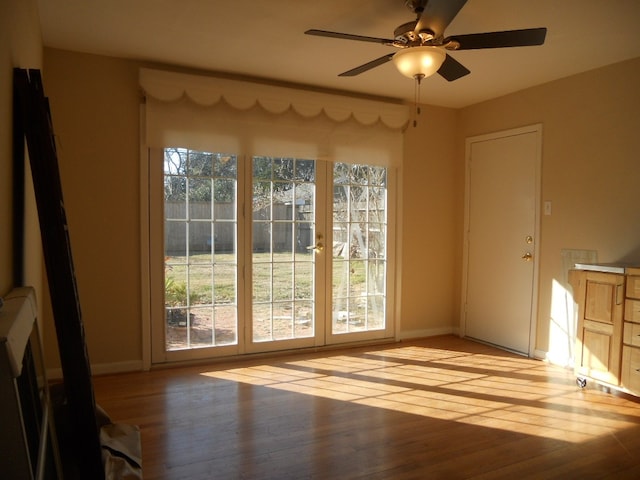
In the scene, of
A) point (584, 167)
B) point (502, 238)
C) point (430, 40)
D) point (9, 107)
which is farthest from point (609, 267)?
point (9, 107)

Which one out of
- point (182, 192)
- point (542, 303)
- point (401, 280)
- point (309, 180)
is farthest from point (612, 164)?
point (182, 192)

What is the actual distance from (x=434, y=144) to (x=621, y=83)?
173cm

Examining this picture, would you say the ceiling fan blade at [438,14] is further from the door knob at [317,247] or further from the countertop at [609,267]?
the door knob at [317,247]

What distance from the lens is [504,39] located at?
7.05ft

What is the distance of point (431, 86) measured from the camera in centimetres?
400

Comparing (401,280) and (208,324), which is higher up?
(401,280)

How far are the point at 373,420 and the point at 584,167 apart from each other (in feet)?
8.89

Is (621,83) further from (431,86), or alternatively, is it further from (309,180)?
(309,180)

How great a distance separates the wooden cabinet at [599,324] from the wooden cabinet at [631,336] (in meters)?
0.03

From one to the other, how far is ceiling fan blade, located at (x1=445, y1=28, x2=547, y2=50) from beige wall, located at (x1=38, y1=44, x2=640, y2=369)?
1761 millimetres

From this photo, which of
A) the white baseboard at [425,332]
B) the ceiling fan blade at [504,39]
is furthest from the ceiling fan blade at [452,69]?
the white baseboard at [425,332]

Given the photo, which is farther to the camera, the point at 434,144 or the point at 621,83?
the point at 434,144

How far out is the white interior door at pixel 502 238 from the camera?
159 inches

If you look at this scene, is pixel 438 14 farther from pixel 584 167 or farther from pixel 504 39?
pixel 584 167
